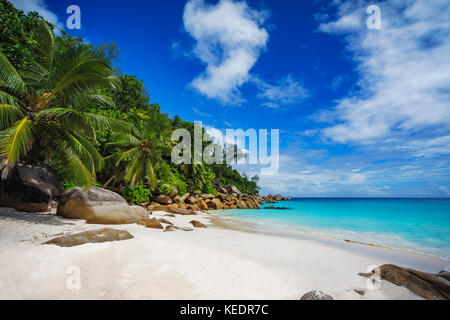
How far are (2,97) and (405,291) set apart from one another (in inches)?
430

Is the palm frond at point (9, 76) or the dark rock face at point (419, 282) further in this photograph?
the palm frond at point (9, 76)

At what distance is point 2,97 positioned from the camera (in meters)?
6.70

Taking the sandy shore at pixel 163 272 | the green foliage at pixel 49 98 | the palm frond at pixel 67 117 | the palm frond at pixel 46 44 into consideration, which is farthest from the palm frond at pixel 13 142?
the palm frond at pixel 46 44

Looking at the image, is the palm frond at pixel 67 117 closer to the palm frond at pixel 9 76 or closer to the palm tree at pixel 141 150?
the palm frond at pixel 9 76

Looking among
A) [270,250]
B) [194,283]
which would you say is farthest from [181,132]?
[194,283]

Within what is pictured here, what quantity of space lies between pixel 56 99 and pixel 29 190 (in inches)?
141

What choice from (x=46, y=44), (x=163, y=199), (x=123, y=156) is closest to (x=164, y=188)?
(x=163, y=199)

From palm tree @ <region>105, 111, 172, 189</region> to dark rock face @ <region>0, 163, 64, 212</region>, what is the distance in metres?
6.15

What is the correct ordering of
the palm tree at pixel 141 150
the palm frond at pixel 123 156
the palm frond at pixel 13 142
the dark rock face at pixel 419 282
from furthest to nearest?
the palm tree at pixel 141 150 → the palm frond at pixel 123 156 → the palm frond at pixel 13 142 → the dark rock face at pixel 419 282

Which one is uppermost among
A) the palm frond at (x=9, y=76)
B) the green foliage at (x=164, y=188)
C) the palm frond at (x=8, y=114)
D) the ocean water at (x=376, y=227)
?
the palm frond at (x=9, y=76)

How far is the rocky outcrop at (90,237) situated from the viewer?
412cm

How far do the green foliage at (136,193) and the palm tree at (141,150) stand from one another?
570mm

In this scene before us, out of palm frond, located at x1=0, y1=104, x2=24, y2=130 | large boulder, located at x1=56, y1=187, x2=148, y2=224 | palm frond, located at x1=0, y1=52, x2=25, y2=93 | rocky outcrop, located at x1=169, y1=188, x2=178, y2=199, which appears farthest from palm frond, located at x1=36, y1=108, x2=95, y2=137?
rocky outcrop, located at x1=169, y1=188, x2=178, y2=199

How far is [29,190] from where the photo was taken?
26.6 ft
